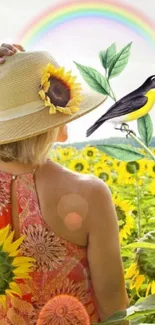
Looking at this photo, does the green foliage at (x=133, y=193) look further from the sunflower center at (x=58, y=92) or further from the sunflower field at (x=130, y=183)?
the sunflower center at (x=58, y=92)

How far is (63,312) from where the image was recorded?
729 millimetres

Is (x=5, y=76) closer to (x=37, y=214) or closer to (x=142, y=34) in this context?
(x=37, y=214)

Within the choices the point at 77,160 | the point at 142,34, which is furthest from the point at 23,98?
the point at 77,160

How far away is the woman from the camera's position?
27.9 inches

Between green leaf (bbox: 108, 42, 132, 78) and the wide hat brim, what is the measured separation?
0.14 metres

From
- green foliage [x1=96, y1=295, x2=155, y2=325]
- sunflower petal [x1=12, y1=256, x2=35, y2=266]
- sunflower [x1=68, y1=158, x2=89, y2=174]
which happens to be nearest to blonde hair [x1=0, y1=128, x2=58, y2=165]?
sunflower petal [x1=12, y1=256, x2=35, y2=266]

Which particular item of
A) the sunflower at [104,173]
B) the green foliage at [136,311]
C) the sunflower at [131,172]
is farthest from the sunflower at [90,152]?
the green foliage at [136,311]

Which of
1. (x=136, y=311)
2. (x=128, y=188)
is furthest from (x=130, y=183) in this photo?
(x=136, y=311)

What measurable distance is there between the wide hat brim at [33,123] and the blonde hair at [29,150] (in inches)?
0.5

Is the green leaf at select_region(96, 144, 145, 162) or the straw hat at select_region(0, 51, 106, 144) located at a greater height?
the straw hat at select_region(0, 51, 106, 144)

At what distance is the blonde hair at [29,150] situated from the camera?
0.70 m

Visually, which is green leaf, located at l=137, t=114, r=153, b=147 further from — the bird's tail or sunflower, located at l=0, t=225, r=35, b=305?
sunflower, located at l=0, t=225, r=35, b=305

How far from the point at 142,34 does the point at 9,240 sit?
737 mm

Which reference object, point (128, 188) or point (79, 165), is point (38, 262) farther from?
point (79, 165)
